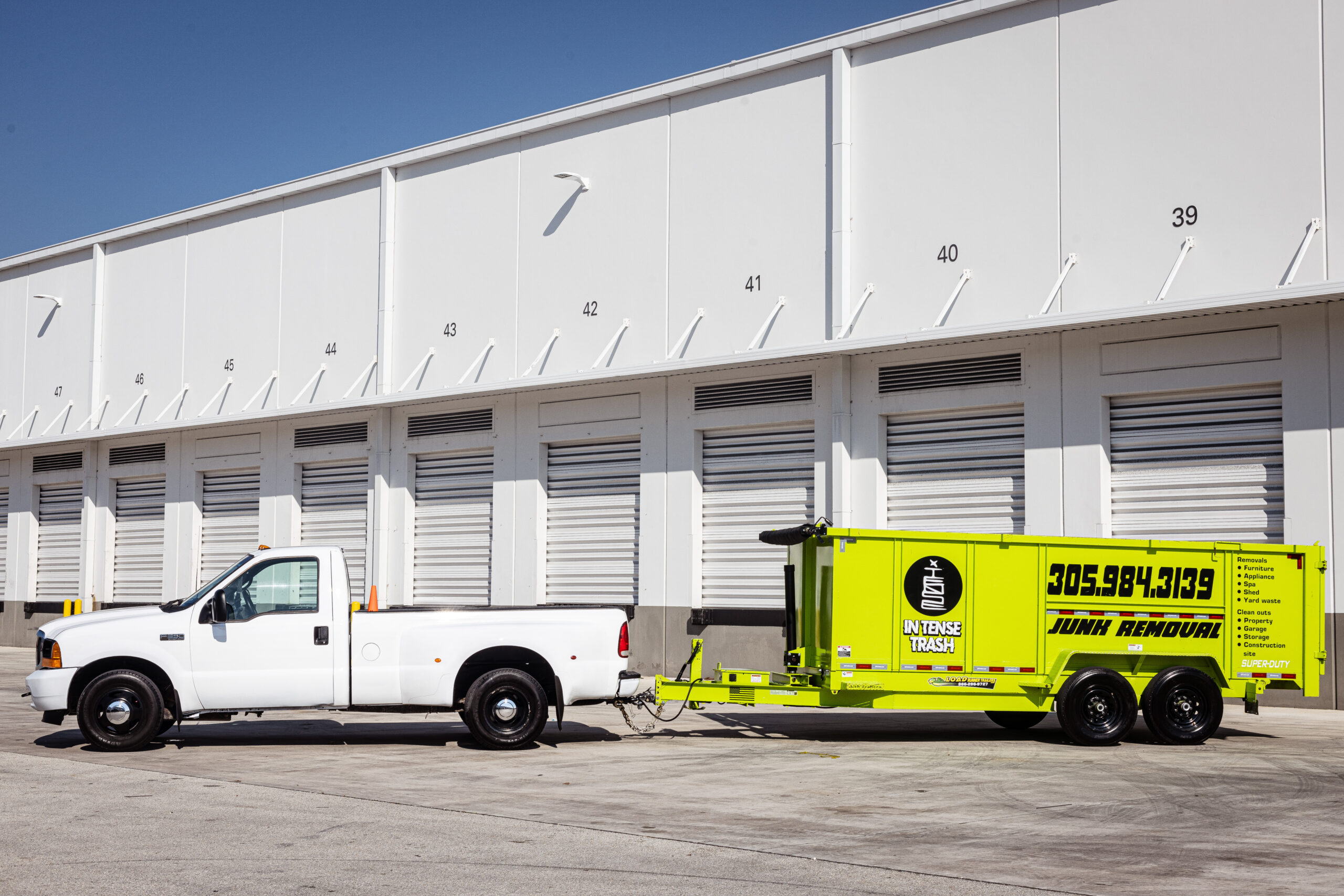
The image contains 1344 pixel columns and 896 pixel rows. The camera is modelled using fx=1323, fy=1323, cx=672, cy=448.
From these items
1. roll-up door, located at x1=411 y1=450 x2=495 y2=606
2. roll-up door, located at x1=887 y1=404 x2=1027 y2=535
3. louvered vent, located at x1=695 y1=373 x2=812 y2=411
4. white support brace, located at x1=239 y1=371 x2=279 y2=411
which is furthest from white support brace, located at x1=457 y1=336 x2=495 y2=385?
roll-up door, located at x1=887 y1=404 x2=1027 y2=535

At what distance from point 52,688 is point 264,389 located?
A: 17.3 metres

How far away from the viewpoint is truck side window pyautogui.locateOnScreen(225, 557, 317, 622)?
13484 mm

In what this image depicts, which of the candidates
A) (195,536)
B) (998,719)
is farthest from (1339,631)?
(195,536)

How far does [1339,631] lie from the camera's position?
17031 millimetres

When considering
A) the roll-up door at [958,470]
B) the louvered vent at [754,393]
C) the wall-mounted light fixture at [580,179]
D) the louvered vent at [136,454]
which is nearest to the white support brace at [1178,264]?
the roll-up door at [958,470]

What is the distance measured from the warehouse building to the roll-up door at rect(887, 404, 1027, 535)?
5 cm

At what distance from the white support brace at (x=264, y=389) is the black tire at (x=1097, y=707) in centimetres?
2038

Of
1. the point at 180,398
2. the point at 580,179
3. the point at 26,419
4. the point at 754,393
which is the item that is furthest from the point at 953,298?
the point at 26,419

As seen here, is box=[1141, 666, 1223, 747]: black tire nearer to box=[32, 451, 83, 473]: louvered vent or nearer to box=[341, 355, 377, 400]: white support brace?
box=[341, 355, 377, 400]: white support brace

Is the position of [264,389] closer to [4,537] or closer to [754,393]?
[4,537]

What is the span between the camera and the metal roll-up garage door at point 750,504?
2191 cm

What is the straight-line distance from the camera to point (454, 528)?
26281 mm

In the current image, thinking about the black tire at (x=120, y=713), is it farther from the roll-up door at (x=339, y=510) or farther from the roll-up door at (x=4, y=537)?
the roll-up door at (x=4, y=537)

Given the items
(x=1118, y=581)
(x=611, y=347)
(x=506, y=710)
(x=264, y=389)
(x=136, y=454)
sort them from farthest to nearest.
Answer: (x=136, y=454), (x=264, y=389), (x=611, y=347), (x=1118, y=581), (x=506, y=710)
